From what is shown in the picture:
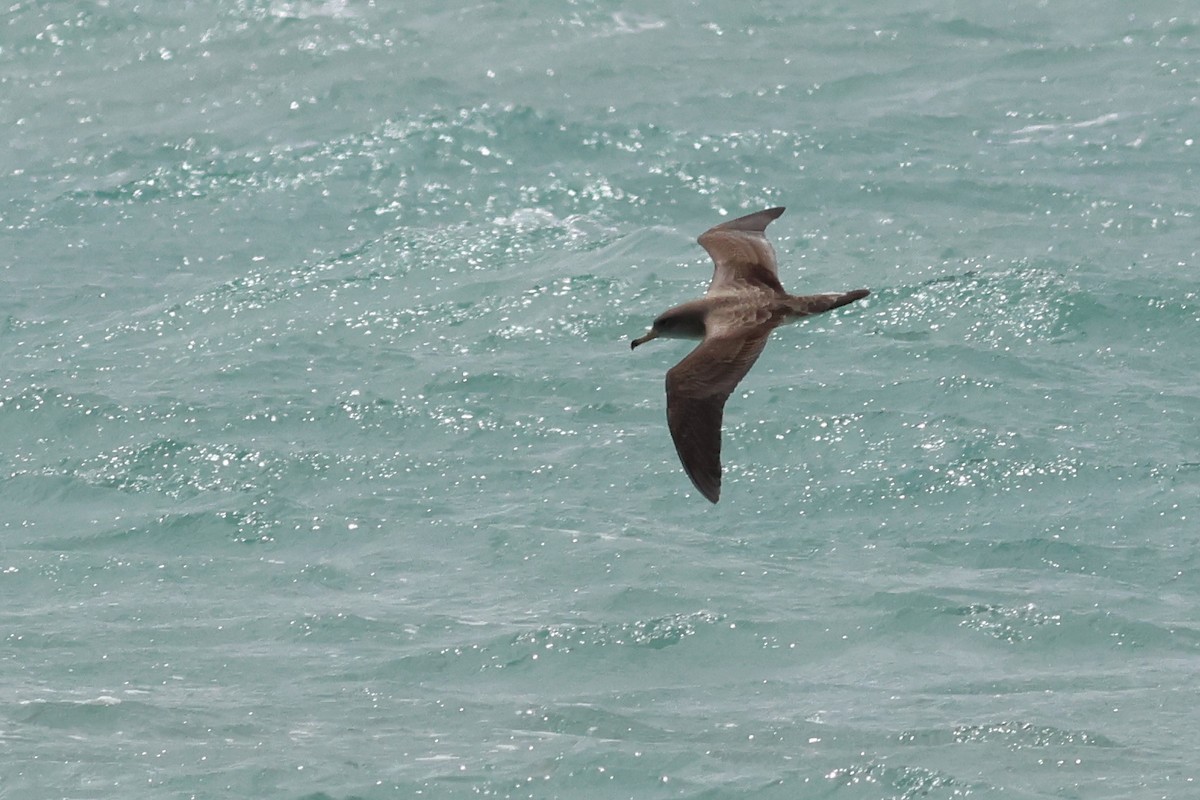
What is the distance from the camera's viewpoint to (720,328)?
8.72 metres

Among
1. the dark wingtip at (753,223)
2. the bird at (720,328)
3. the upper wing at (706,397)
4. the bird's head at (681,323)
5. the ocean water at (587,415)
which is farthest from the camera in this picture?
the dark wingtip at (753,223)

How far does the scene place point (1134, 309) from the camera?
44.3ft

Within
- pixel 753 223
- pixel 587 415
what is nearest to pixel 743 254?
pixel 753 223

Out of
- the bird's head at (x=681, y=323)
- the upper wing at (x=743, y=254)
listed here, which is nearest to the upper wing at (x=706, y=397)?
the bird's head at (x=681, y=323)

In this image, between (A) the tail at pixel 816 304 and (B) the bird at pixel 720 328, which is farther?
(A) the tail at pixel 816 304

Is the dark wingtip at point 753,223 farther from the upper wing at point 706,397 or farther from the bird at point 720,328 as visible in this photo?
the upper wing at point 706,397

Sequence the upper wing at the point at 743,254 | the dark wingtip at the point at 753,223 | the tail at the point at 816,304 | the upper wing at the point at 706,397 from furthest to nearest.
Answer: the dark wingtip at the point at 753,223 < the upper wing at the point at 743,254 < the tail at the point at 816,304 < the upper wing at the point at 706,397

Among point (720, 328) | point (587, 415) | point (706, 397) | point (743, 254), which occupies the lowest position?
point (587, 415)

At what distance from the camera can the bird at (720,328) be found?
776 centimetres

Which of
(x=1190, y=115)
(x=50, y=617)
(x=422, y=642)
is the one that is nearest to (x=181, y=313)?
(x=50, y=617)

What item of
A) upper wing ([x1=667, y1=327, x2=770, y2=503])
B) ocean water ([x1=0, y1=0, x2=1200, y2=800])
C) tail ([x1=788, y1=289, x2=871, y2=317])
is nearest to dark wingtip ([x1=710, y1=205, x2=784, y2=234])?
tail ([x1=788, y1=289, x2=871, y2=317])

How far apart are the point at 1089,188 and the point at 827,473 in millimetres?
5591

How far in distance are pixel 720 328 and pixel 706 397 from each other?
0.83 metres

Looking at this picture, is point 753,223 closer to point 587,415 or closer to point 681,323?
point 681,323
